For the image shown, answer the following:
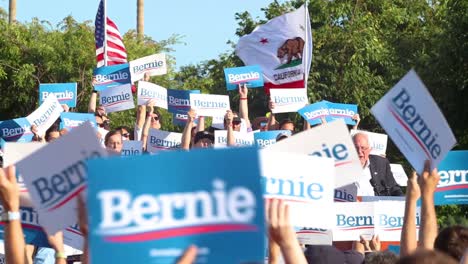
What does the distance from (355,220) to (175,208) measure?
6.81m

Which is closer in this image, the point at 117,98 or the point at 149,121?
the point at 149,121

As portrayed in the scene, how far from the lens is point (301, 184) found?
20.4 feet

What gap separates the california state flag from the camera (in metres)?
20.3

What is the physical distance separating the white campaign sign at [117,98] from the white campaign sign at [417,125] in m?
12.6

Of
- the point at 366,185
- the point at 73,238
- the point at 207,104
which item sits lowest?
the point at 73,238

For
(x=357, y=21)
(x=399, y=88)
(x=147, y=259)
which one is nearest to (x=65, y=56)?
(x=357, y=21)

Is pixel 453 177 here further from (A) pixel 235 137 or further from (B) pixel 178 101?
(B) pixel 178 101

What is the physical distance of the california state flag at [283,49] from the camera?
20.3 meters

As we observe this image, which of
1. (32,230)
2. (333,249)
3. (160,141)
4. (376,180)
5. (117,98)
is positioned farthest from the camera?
(117,98)

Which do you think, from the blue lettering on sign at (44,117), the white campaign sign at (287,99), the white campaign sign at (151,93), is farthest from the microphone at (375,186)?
the white campaign sign at (151,93)

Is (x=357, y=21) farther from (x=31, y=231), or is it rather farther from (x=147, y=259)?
(x=147, y=259)

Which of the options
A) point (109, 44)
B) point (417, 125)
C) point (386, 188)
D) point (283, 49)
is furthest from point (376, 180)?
point (109, 44)

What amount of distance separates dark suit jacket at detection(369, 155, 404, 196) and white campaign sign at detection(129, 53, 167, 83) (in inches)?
339

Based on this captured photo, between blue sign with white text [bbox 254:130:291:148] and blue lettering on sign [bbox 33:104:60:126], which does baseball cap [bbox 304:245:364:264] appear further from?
blue lettering on sign [bbox 33:104:60:126]
